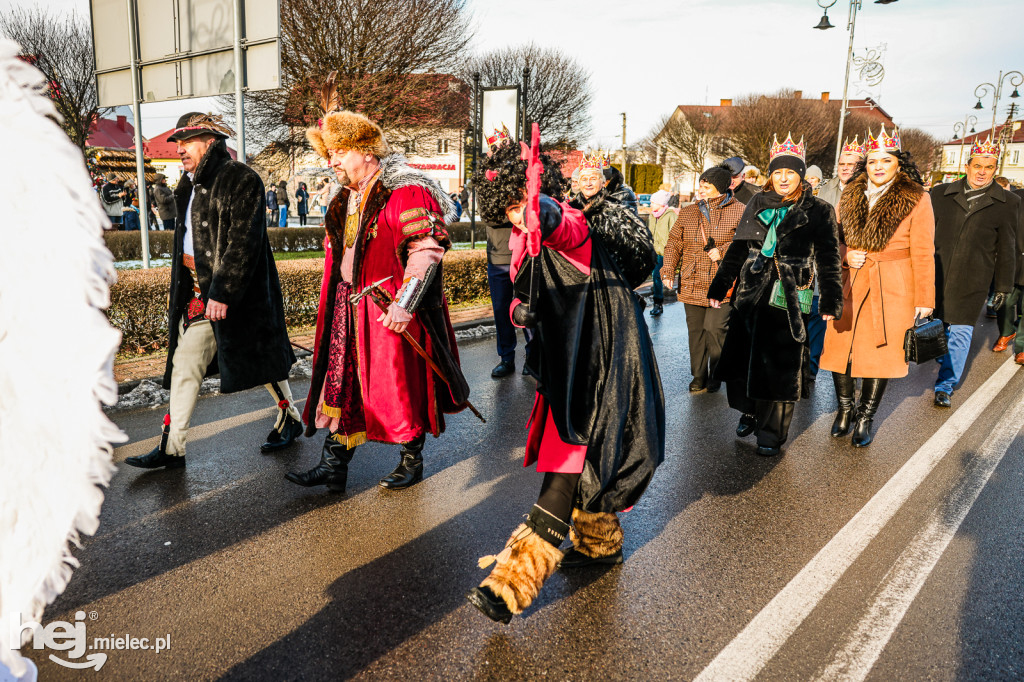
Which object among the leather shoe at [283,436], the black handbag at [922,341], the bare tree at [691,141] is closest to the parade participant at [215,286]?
the leather shoe at [283,436]

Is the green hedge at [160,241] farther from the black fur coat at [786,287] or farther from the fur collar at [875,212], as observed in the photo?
the fur collar at [875,212]

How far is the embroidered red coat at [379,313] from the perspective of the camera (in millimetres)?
3795

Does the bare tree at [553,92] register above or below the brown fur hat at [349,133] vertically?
above

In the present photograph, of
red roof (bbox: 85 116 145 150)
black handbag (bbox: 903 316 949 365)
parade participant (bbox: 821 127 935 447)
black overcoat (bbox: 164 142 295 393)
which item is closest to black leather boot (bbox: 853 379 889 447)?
parade participant (bbox: 821 127 935 447)

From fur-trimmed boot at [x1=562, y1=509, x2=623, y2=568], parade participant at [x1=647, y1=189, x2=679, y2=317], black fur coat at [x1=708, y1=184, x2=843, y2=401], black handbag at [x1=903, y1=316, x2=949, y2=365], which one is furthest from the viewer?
parade participant at [x1=647, y1=189, x2=679, y2=317]

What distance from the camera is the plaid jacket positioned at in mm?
6188

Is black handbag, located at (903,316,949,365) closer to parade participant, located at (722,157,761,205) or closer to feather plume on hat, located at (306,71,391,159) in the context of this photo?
parade participant, located at (722,157,761,205)

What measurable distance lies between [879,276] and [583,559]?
3.31 m

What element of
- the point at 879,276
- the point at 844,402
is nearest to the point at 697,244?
the point at 879,276

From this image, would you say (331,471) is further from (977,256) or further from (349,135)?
(977,256)

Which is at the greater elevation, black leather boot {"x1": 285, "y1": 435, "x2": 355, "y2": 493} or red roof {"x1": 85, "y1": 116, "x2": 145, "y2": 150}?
red roof {"x1": 85, "y1": 116, "x2": 145, "y2": 150}

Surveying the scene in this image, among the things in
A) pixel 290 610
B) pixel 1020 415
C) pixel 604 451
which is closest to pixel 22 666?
pixel 290 610

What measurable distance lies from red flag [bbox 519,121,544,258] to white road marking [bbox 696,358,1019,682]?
1581mm

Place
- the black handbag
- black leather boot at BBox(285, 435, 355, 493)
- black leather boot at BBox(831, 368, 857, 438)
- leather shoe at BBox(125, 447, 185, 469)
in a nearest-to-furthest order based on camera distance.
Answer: black leather boot at BBox(285, 435, 355, 493)
leather shoe at BBox(125, 447, 185, 469)
the black handbag
black leather boot at BBox(831, 368, 857, 438)
